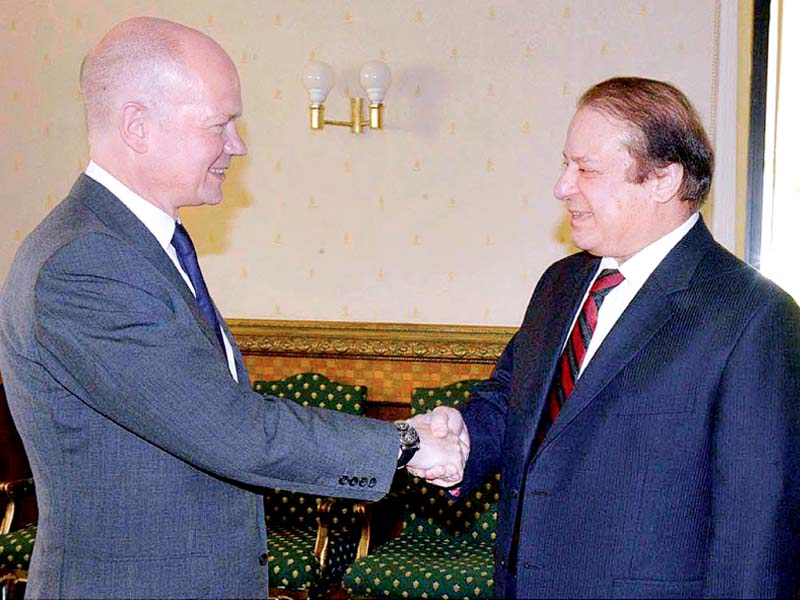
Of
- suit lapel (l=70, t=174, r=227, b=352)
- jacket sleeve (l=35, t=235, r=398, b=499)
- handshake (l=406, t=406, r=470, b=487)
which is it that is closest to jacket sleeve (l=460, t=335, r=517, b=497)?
handshake (l=406, t=406, r=470, b=487)

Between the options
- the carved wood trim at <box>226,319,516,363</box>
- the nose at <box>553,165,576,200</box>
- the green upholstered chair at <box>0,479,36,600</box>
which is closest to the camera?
the nose at <box>553,165,576,200</box>

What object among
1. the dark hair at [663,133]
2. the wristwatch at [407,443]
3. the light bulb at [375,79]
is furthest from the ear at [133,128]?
the light bulb at [375,79]

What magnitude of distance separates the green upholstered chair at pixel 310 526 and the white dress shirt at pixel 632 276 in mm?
2219

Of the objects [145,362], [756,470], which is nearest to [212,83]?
[145,362]

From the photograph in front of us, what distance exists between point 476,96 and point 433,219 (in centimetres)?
68

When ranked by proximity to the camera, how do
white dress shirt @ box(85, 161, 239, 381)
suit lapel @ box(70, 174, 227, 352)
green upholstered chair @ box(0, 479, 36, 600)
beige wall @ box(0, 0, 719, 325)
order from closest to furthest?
suit lapel @ box(70, 174, 227, 352), white dress shirt @ box(85, 161, 239, 381), green upholstered chair @ box(0, 479, 36, 600), beige wall @ box(0, 0, 719, 325)

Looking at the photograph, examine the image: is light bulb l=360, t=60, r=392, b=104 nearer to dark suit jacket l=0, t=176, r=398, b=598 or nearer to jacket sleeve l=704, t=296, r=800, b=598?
dark suit jacket l=0, t=176, r=398, b=598

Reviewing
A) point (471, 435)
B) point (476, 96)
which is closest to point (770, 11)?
point (476, 96)

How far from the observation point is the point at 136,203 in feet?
8.21

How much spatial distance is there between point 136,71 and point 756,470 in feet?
5.79

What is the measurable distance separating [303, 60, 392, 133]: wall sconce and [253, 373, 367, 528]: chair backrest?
135 cm

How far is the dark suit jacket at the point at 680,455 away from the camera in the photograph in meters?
2.24

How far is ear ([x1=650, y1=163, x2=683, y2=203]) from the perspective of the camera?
2.56m

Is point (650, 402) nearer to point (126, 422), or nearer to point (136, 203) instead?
point (126, 422)
